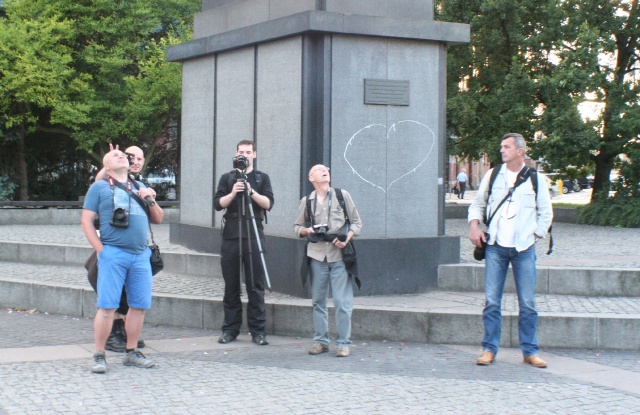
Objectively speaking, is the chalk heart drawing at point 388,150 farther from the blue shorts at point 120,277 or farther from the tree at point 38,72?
the tree at point 38,72

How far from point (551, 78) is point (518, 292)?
13.4m

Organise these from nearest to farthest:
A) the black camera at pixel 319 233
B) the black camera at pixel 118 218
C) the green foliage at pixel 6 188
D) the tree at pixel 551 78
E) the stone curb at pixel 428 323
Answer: the black camera at pixel 118 218, the black camera at pixel 319 233, the stone curb at pixel 428 323, the tree at pixel 551 78, the green foliage at pixel 6 188

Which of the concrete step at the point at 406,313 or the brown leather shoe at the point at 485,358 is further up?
the concrete step at the point at 406,313

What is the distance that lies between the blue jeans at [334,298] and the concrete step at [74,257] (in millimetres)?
3400

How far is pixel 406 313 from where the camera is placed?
8.95 metres

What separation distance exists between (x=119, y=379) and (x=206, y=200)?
554cm

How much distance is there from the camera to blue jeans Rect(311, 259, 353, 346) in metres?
8.27

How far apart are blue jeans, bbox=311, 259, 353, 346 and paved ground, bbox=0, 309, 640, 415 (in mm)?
232

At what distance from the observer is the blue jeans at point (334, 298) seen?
27.1 feet

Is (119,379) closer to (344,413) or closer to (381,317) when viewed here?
(344,413)

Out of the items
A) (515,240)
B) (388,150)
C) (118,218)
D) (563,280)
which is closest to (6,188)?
(388,150)

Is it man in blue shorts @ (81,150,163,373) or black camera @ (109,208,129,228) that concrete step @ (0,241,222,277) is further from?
black camera @ (109,208,129,228)

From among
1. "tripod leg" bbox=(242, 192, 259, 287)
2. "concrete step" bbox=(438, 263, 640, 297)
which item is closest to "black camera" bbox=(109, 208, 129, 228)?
"tripod leg" bbox=(242, 192, 259, 287)

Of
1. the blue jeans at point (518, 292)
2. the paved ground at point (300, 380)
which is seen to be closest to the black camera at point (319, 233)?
the paved ground at point (300, 380)
